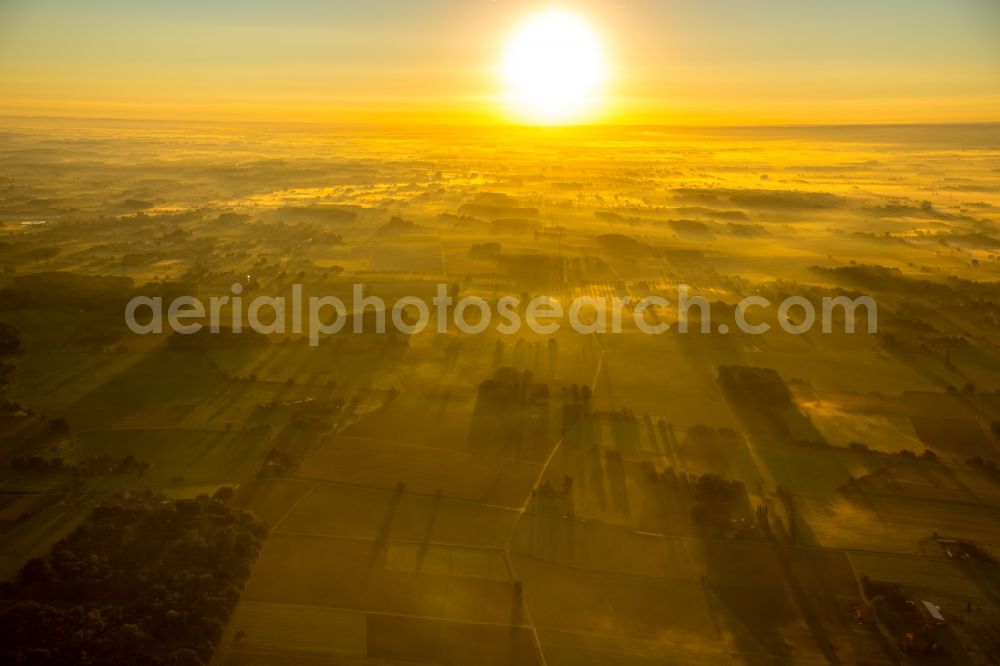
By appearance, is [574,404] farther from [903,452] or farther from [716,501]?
[903,452]

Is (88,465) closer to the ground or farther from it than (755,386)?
closer to the ground

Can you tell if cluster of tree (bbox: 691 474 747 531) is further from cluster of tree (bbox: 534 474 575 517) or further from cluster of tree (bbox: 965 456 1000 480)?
cluster of tree (bbox: 965 456 1000 480)

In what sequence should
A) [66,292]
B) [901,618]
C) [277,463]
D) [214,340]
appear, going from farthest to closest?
[66,292] < [214,340] < [277,463] < [901,618]

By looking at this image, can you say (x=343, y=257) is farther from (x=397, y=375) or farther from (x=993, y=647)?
(x=993, y=647)

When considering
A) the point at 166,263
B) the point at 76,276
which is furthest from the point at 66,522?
the point at 166,263

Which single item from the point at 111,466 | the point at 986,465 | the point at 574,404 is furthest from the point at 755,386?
the point at 111,466

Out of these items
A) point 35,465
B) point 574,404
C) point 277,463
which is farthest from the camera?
point 574,404

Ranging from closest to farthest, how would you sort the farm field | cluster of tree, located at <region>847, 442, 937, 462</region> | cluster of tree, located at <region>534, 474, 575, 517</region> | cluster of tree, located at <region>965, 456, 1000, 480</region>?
the farm field → cluster of tree, located at <region>534, 474, 575, 517</region> → cluster of tree, located at <region>965, 456, 1000, 480</region> → cluster of tree, located at <region>847, 442, 937, 462</region>

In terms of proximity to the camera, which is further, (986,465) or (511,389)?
(511,389)

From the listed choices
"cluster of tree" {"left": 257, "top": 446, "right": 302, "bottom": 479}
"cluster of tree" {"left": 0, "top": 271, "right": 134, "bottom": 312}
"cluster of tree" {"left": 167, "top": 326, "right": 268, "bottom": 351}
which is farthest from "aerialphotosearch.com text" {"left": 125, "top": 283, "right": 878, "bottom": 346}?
"cluster of tree" {"left": 257, "top": 446, "right": 302, "bottom": 479}
